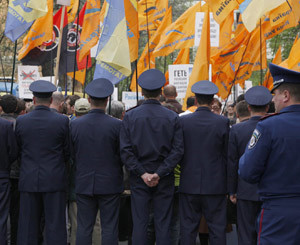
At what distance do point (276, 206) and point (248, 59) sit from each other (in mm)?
10260

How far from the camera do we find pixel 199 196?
21.4 feet

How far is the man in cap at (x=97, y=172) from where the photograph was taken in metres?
6.48

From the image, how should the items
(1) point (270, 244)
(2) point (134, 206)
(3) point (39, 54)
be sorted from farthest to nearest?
1. (3) point (39, 54)
2. (2) point (134, 206)
3. (1) point (270, 244)

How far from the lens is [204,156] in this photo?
21.4 ft

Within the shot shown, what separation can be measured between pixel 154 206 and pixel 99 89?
152 cm

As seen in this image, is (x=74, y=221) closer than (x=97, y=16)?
Yes

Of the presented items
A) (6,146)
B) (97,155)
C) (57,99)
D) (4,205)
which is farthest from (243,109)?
(4,205)

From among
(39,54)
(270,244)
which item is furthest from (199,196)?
(39,54)

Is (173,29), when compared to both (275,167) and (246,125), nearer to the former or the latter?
(246,125)

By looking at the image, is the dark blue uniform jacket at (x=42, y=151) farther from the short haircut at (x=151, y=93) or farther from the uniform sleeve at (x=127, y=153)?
the short haircut at (x=151, y=93)

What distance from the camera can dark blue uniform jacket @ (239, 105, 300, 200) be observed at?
4.15 metres

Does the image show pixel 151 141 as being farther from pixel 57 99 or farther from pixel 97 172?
pixel 57 99

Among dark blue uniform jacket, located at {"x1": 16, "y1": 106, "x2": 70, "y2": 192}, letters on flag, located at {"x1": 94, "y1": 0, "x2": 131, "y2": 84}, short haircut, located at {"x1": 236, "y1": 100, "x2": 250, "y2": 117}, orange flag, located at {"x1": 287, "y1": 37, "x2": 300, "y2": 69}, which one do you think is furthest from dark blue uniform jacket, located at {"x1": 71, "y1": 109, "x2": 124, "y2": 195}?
orange flag, located at {"x1": 287, "y1": 37, "x2": 300, "y2": 69}

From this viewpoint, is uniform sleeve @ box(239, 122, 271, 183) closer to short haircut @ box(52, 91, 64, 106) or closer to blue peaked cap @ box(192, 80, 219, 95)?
blue peaked cap @ box(192, 80, 219, 95)
